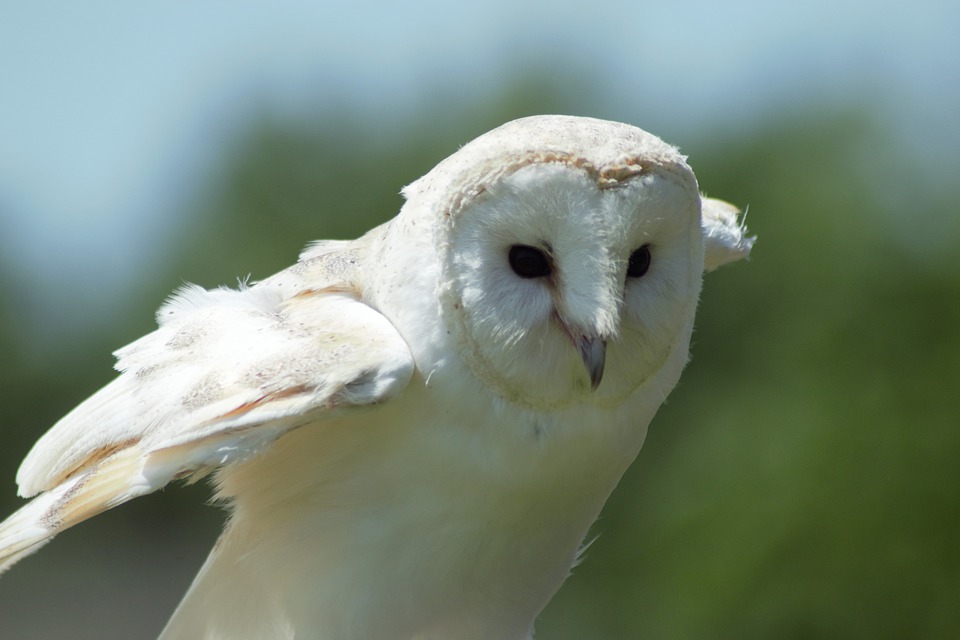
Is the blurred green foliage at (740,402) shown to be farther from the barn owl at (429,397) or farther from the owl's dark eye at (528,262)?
the owl's dark eye at (528,262)

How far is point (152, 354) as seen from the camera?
93.7 inches

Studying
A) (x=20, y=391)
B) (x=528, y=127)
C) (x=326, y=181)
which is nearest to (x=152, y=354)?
(x=528, y=127)

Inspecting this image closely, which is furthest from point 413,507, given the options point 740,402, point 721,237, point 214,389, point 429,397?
point 740,402

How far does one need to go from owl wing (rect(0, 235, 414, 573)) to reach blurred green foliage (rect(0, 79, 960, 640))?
208 inches

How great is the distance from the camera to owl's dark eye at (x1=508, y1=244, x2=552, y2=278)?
203 centimetres

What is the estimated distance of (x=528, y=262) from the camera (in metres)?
2.03

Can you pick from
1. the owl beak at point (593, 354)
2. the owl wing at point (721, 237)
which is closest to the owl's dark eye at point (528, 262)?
the owl beak at point (593, 354)

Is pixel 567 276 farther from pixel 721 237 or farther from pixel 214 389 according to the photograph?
pixel 721 237

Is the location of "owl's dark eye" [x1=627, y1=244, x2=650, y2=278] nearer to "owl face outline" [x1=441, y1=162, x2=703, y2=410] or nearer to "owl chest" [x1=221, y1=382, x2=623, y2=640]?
"owl face outline" [x1=441, y1=162, x2=703, y2=410]

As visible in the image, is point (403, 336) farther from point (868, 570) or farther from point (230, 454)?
point (868, 570)

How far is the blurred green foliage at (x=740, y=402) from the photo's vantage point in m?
6.99

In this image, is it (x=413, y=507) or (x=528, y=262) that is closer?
(x=528, y=262)

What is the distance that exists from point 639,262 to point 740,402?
270 inches

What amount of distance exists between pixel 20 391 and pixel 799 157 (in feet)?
24.1
